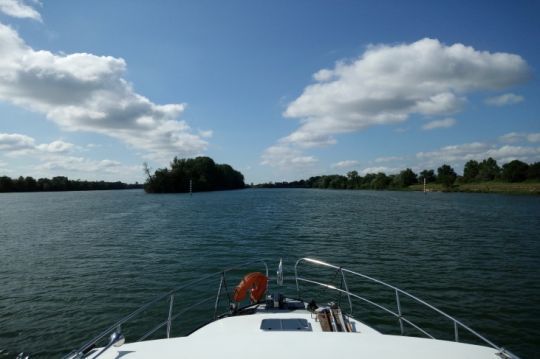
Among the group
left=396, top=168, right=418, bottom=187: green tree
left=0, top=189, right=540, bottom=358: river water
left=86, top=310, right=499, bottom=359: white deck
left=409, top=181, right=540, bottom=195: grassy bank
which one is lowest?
left=0, top=189, right=540, bottom=358: river water

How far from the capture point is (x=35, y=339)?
10.1 m

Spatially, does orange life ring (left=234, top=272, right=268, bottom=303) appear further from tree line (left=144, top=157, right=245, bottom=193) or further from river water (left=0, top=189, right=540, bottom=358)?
tree line (left=144, top=157, right=245, bottom=193)

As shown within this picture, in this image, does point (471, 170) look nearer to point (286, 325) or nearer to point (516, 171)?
point (516, 171)

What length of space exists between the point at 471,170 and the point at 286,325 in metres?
181

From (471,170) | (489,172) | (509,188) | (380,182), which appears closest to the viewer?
(509,188)

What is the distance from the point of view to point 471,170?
159 metres

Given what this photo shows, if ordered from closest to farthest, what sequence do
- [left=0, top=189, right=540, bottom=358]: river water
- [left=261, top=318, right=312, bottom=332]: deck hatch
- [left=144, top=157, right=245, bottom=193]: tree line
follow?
[left=261, top=318, right=312, bottom=332]: deck hatch, [left=0, top=189, right=540, bottom=358]: river water, [left=144, top=157, right=245, bottom=193]: tree line

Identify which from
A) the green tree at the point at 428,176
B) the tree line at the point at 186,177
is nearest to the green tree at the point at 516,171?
the green tree at the point at 428,176

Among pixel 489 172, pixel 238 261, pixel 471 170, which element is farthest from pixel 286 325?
pixel 471 170

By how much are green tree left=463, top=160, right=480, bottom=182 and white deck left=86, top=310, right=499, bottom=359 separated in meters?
163

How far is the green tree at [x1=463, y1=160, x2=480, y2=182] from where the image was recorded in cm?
14832

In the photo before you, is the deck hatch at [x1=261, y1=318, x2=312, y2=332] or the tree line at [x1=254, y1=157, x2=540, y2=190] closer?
the deck hatch at [x1=261, y1=318, x2=312, y2=332]

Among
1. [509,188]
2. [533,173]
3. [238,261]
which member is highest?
[533,173]

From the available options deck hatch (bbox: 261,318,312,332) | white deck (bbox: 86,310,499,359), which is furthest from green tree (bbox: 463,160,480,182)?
white deck (bbox: 86,310,499,359)
